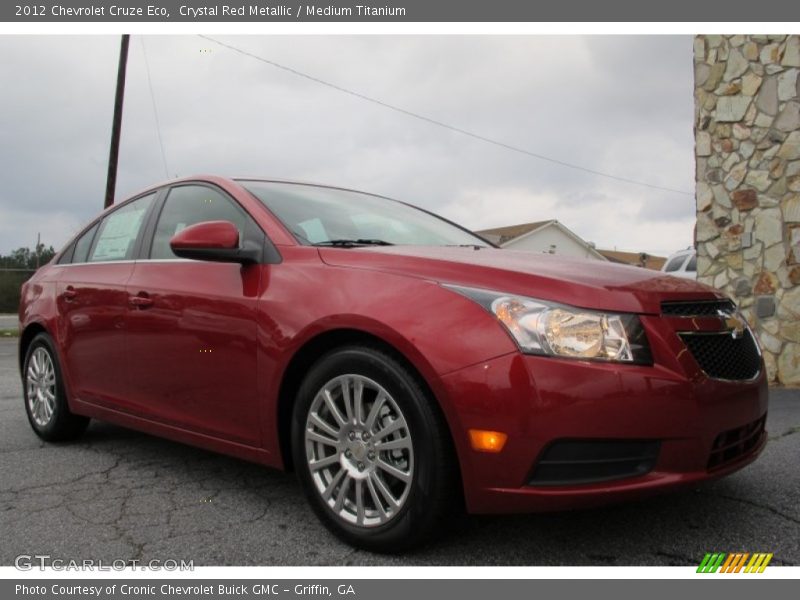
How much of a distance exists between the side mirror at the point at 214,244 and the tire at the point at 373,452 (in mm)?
636

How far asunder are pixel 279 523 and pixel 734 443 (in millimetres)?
1769

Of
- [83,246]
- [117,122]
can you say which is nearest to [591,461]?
[83,246]

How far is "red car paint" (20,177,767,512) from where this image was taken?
2195mm

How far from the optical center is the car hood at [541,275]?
2318mm

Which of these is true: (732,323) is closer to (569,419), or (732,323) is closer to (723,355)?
(723,355)

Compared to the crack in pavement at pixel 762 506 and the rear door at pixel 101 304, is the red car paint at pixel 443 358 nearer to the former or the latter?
the rear door at pixel 101 304

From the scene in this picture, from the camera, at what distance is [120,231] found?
13.6ft

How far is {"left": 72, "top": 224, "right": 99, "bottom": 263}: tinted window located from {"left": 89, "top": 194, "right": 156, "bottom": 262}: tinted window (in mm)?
84

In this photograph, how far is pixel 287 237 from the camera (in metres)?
3.02

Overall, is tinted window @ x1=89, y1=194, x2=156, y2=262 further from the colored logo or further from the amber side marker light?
the colored logo

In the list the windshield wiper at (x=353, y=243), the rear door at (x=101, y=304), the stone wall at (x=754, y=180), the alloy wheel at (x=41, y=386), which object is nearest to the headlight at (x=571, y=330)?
the windshield wiper at (x=353, y=243)

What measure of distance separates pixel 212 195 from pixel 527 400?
207 centimetres

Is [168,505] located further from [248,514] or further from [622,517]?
[622,517]

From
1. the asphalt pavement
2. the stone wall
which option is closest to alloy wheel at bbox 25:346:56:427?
the asphalt pavement
